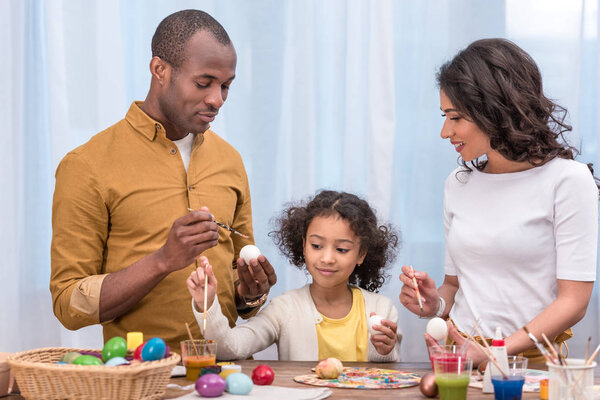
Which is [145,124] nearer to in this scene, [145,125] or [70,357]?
[145,125]

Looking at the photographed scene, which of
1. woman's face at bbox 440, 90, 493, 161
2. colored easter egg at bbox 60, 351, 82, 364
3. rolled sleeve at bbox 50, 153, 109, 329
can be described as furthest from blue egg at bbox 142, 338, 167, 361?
woman's face at bbox 440, 90, 493, 161

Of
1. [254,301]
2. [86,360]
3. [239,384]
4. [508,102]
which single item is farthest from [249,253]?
[508,102]

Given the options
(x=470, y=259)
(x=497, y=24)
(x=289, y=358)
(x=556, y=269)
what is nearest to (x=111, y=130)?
(x=289, y=358)

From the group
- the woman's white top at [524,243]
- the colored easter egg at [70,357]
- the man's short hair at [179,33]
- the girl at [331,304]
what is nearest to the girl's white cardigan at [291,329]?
the girl at [331,304]

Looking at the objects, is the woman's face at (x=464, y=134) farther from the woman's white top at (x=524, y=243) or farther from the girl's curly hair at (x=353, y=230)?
the girl's curly hair at (x=353, y=230)

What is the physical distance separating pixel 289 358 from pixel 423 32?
1.41 m

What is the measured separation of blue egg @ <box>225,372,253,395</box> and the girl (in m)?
0.46

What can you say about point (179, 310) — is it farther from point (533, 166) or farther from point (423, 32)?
point (423, 32)

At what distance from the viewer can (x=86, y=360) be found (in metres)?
1.45

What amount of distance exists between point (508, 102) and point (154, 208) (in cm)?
102

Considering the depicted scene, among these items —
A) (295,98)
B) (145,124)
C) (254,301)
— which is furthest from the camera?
(295,98)

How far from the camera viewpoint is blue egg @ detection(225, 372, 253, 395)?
153 cm

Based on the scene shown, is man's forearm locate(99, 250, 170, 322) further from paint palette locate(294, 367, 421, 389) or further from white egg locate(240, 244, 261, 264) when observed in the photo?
paint palette locate(294, 367, 421, 389)

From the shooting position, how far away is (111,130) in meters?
2.10
